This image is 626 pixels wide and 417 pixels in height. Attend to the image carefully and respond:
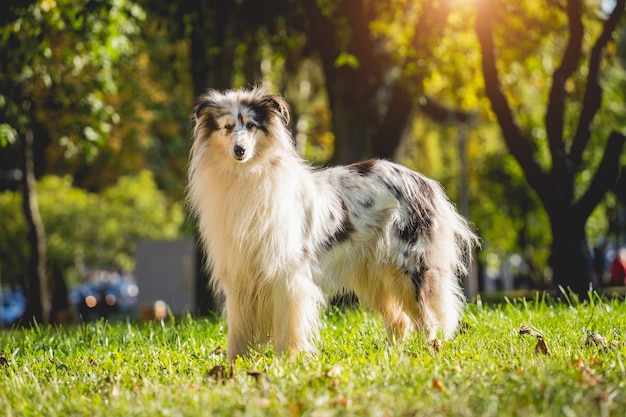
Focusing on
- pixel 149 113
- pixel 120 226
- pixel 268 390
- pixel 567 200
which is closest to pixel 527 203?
pixel 149 113

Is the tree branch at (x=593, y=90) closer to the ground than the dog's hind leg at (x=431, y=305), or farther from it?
farther from it

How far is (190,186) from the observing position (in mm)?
6672

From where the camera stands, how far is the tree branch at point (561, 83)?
10.9 meters

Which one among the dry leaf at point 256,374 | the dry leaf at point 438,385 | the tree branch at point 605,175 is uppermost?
the tree branch at point 605,175

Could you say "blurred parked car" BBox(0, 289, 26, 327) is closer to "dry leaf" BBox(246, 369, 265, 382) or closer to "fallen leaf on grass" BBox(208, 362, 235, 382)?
"fallen leaf on grass" BBox(208, 362, 235, 382)

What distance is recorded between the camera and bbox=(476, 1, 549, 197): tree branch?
10984 millimetres

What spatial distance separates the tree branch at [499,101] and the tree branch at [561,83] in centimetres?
31

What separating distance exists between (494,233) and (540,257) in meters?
1.57

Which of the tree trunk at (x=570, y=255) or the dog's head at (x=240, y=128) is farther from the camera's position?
the tree trunk at (x=570, y=255)

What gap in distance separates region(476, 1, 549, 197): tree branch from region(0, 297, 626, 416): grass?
3.96 m

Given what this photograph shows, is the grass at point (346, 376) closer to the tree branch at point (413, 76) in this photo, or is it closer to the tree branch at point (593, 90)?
the tree branch at point (593, 90)

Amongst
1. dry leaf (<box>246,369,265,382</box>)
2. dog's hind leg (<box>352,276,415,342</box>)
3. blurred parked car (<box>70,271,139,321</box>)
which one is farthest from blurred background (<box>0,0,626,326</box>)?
dry leaf (<box>246,369,265,382</box>)

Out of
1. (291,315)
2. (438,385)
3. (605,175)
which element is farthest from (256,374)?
(605,175)

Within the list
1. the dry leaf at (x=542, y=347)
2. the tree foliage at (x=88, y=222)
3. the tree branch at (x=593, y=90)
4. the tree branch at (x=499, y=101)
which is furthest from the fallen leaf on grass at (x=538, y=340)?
the tree foliage at (x=88, y=222)
